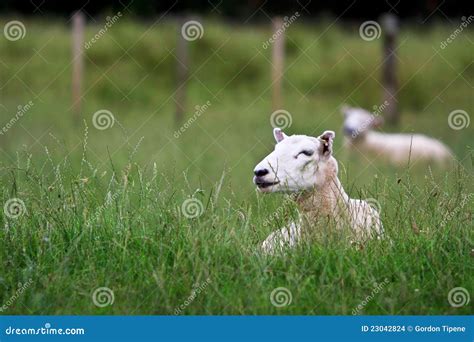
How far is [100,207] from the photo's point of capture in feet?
23.2

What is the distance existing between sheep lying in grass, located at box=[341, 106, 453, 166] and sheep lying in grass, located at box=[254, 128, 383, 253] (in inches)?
315

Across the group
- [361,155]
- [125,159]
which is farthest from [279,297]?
[361,155]

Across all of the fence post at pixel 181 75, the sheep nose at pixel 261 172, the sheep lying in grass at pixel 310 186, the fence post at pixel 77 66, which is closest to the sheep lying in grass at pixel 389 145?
the fence post at pixel 181 75

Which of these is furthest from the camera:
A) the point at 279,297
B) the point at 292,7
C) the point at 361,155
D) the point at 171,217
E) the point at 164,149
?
the point at 292,7

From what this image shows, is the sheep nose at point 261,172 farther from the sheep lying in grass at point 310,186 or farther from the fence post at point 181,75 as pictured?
the fence post at point 181,75

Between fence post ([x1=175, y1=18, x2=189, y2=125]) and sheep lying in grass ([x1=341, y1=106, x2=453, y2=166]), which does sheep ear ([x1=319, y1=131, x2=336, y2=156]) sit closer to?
sheep lying in grass ([x1=341, y1=106, x2=453, y2=166])

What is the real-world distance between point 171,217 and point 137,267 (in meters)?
0.46

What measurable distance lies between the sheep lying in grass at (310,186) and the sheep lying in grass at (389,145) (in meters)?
8.00

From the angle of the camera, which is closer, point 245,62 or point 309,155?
point 309,155

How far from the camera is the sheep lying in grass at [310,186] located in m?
7.12

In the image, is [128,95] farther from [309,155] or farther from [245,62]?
[309,155]

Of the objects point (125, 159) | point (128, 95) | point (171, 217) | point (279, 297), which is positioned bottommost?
point (279, 297)

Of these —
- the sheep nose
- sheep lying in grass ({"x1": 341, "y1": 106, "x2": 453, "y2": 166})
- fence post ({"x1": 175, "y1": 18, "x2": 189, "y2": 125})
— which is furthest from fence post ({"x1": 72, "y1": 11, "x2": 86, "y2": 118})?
the sheep nose

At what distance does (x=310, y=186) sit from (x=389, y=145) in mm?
9307
